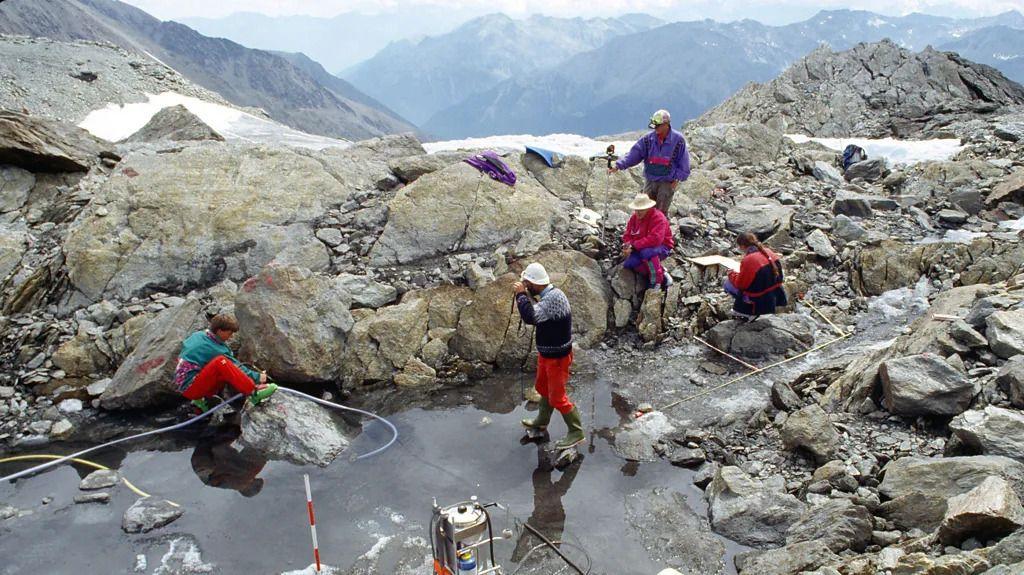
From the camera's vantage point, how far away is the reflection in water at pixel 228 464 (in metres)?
8.07

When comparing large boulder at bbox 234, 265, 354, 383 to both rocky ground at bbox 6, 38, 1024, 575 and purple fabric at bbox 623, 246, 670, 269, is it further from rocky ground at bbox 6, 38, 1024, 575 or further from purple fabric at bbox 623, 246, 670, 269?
purple fabric at bbox 623, 246, 670, 269

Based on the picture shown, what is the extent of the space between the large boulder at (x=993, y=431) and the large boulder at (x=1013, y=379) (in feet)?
0.70

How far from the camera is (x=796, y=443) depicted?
7.84 m

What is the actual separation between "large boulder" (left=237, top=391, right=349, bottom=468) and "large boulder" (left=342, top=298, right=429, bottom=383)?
145cm

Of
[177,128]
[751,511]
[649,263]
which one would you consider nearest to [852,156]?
[649,263]

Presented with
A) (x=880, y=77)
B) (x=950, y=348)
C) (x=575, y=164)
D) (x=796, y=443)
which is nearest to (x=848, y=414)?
(x=796, y=443)

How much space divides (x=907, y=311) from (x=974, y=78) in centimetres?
3027

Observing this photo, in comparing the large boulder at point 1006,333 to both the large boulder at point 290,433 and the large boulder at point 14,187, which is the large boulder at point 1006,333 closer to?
the large boulder at point 290,433

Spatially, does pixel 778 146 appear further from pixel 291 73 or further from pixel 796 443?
pixel 291 73

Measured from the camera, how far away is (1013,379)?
7.03 meters

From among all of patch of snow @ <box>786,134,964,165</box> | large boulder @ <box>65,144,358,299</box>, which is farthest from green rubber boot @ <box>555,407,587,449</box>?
patch of snow @ <box>786,134,964,165</box>

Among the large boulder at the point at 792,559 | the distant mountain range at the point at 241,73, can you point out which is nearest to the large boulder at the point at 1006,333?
the large boulder at the point at 792,559

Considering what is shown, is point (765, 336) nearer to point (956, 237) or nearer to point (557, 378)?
point (557, 378)

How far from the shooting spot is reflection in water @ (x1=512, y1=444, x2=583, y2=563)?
703 centimetres
